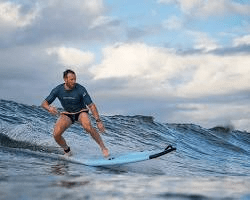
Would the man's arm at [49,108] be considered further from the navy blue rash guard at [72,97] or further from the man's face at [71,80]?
the man's face at [71,80]

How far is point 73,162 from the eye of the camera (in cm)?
1059

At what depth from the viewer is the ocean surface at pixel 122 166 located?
4.23 metres

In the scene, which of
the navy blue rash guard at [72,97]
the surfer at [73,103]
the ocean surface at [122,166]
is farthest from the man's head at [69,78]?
the ocean surface at [122,166]

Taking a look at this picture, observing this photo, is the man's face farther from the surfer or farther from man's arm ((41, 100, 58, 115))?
man's arm ((41, 100, 58, 115))

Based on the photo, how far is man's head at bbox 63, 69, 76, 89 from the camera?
10141mm

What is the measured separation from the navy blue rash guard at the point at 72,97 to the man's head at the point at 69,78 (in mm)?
213

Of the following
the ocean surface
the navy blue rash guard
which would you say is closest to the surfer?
the navy blue rash guard

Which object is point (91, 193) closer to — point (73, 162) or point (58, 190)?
point (58, 190)

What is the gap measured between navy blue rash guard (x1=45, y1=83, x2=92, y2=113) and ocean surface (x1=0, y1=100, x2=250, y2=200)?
4.61ft

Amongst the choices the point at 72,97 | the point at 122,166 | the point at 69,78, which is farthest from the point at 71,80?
the point at 122,166

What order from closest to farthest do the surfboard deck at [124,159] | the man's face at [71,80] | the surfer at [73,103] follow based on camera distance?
the surfboard deck at [124,159]
the man's face at [71,80]
the surfer at [73,103]

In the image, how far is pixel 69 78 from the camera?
399 inches

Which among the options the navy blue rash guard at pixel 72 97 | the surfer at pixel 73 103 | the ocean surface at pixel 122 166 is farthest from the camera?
the navy blue rash guard at pixel 72 97

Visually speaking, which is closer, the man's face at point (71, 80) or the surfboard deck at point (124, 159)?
the surfboard deck at point (124, 159)
